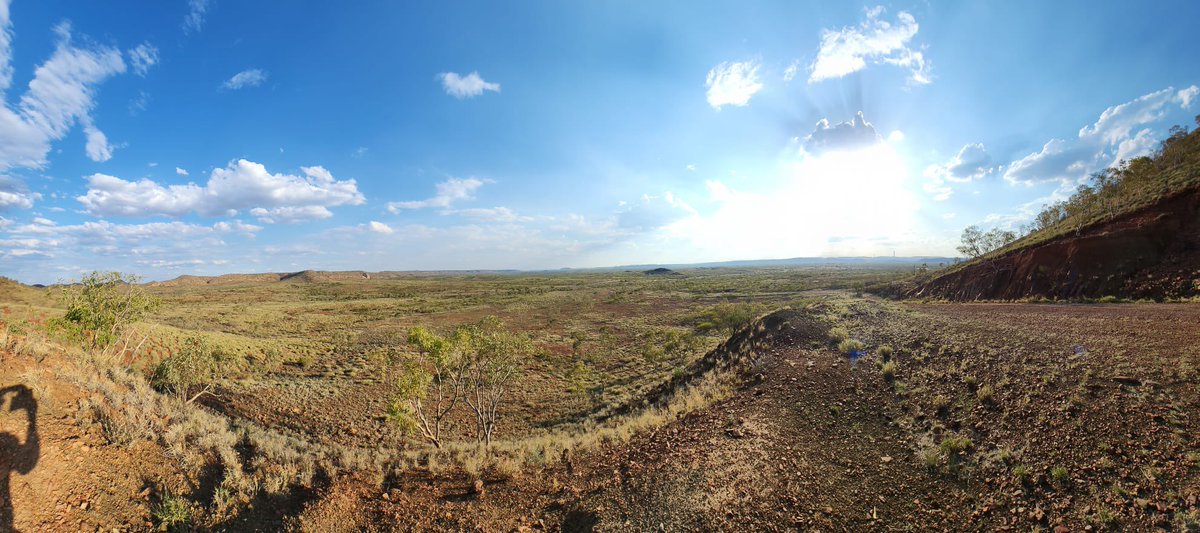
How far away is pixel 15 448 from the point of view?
723 cm

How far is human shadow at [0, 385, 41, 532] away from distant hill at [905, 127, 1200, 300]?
38104 millimetres

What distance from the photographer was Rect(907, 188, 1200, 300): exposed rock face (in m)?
20.8

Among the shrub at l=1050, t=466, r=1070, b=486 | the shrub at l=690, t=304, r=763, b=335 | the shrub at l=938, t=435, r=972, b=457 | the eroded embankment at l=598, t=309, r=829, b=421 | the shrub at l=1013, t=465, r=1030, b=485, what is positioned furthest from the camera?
the shrub at l=690, t=304, r=763, b=335

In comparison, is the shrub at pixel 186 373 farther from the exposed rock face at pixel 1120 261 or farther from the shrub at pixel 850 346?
the exposed rock face at pixel 1120 261

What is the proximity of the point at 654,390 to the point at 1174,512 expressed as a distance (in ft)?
51.6

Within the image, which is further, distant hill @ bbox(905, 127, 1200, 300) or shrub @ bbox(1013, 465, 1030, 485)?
distant hill @ bbox(905, 127, 1200, 300)

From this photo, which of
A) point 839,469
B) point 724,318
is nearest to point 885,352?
Result: point 839,469

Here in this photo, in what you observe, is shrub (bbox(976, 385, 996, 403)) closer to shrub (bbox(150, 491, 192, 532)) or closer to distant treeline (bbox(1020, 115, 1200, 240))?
shrub (bbox(150, 491, 192, 532))

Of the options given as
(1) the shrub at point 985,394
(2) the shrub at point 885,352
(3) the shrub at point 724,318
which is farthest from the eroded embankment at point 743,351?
(3) the shrub at point 724,318

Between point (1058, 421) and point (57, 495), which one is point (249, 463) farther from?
point (1058, 421)

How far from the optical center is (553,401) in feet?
69.8

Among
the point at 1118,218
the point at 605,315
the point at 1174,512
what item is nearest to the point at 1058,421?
the point at 1174,512

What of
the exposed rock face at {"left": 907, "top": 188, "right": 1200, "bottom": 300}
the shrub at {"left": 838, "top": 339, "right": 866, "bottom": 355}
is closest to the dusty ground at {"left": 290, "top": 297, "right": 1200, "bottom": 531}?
the shrub at {"left": 838, "top": 339, "right": 866, "bottom": 355}

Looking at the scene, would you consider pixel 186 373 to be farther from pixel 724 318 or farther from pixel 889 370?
pixel 724 318
